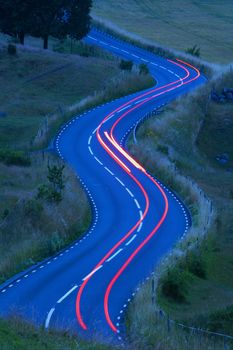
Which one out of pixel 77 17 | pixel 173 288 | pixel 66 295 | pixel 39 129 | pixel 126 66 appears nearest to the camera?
pixel 66 295

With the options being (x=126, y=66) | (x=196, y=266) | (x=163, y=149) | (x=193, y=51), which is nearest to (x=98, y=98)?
(x=126, y=66)

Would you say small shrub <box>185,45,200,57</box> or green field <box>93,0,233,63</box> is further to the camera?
green field <box>93,0,233,63</box>

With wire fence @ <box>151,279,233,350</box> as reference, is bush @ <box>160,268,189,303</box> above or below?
below

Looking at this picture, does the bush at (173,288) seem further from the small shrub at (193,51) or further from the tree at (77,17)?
the small shrub at (193,51)

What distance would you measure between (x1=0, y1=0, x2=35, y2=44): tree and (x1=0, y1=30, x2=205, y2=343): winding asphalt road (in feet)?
53.1

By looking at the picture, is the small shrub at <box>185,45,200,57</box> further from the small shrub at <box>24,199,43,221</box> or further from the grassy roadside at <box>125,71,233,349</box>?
the small shrub at <box>24,199,43,221</box>

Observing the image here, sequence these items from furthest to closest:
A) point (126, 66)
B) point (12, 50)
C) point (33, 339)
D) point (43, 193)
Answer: point (126, 66)
point (12, 50)
point (43, 193)
point (33, 339)

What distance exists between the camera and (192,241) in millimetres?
37250

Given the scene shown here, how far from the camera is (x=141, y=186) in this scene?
158ft

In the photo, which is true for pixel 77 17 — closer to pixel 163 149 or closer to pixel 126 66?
pixel 126 66

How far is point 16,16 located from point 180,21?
55.3 m

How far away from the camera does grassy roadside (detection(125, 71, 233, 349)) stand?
27.4 meters

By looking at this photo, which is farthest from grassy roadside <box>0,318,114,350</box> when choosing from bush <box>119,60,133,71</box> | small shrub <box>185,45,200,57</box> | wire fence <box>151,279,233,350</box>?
small shrub <box>185,45,200,57</box>

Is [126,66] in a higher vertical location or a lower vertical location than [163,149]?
lower
